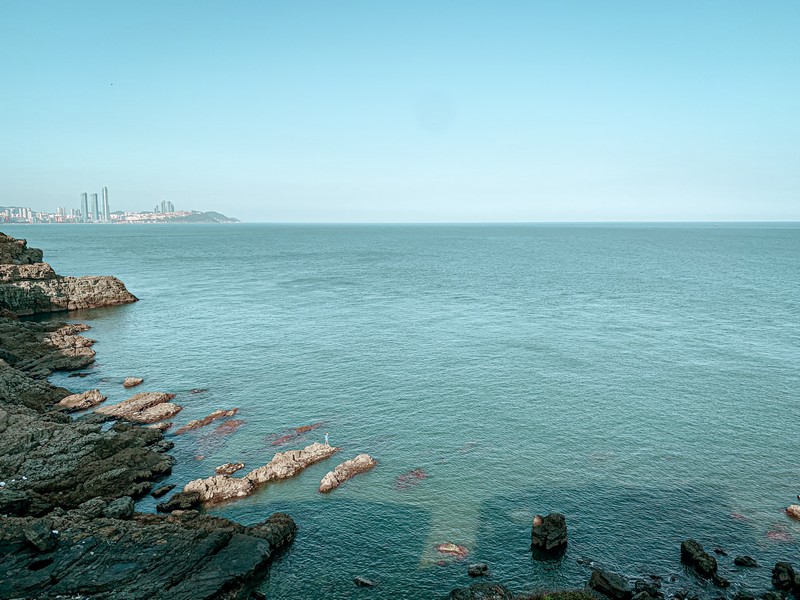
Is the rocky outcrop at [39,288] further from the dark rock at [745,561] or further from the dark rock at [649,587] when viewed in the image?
the dark rock at [745,561]

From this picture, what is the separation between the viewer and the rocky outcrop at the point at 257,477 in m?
44.9

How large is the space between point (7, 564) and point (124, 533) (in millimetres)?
6274

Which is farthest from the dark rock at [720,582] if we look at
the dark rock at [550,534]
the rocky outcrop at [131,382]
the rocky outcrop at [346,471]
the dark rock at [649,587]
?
the rocky outcrop at [131,382]

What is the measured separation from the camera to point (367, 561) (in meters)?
37.8

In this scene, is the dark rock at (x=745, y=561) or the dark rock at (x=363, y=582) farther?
the dark rock at (x=745, y=561)

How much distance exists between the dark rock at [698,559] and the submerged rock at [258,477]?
30.1 m

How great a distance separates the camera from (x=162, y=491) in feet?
149

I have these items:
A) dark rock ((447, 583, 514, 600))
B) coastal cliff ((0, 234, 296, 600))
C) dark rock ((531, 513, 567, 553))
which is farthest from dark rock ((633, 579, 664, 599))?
coastal cliff ((0, 234, 296, 600))

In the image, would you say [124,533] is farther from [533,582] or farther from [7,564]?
[533,582]

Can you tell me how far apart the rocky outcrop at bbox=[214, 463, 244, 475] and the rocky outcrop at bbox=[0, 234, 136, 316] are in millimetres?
77576

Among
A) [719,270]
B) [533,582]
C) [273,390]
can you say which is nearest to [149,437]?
[273,390]

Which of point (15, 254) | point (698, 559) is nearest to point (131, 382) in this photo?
point (698, 559)

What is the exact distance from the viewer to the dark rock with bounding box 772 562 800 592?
34375 mm

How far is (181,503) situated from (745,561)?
134 ft
